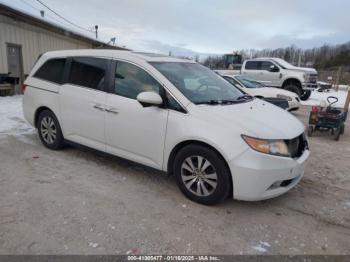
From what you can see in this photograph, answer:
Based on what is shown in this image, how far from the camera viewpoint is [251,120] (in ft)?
10.7

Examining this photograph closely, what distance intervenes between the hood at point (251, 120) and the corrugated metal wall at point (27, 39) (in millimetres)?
11220

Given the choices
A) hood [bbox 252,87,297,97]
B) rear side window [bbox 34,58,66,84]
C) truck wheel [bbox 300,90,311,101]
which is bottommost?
truck wheel [bbox 300,90,311,101]

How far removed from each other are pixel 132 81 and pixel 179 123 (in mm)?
999

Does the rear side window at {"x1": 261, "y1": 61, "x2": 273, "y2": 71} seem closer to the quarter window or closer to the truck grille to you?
the truck grille

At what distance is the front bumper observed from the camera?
9.87ft

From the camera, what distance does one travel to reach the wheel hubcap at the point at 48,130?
491 cm

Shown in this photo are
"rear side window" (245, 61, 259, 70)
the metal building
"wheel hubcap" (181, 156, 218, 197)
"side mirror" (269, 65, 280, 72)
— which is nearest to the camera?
"wheel hubcap" (181, 156, 218, 197)

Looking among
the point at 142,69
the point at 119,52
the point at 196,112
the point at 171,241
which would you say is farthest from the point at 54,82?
the point at 171,241

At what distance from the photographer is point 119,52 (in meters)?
4.14

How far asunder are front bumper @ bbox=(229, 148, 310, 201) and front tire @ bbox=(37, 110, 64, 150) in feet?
10.3

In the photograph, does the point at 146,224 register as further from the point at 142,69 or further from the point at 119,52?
the point at 119,52

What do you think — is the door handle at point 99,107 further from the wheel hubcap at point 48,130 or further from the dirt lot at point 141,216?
the wheel hubcap at point 48,130

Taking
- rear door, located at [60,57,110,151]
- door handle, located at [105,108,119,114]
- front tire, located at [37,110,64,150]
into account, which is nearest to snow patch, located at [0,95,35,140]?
front tire, located at [37,110,64,150]

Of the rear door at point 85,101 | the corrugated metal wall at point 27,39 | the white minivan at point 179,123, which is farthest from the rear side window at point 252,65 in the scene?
the rear door at point 85,101
